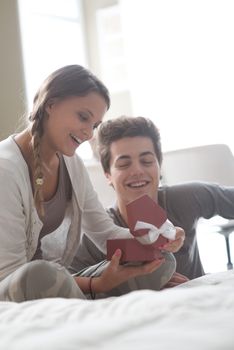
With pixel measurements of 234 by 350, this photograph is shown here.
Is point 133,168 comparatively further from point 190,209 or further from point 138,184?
point 190,209

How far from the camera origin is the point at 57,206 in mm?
1324

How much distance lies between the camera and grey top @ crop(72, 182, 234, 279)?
150 cm

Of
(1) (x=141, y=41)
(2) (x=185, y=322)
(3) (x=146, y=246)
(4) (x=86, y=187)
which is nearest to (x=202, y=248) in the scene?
(1) (x=141, y=41)

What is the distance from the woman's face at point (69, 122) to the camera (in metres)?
1.27

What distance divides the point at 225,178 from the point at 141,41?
1794 millimetres

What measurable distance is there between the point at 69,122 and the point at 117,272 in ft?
1.30

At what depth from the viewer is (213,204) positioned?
154 cm

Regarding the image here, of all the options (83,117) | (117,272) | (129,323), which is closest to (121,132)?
(83,117)

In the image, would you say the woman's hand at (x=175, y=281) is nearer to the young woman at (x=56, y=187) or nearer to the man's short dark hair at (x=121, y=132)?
the young woman at (x=56, y=187)

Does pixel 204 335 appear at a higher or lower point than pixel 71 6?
lower

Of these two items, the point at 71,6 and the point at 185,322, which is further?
the point at 71,6

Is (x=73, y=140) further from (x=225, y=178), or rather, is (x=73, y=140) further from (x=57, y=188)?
(x=225, y=178)

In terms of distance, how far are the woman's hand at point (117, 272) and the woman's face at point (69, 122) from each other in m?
0.32

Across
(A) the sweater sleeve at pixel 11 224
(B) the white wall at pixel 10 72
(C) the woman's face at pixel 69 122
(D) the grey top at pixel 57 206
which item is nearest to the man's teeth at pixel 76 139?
(C) the woman's face at pixel 69 122
